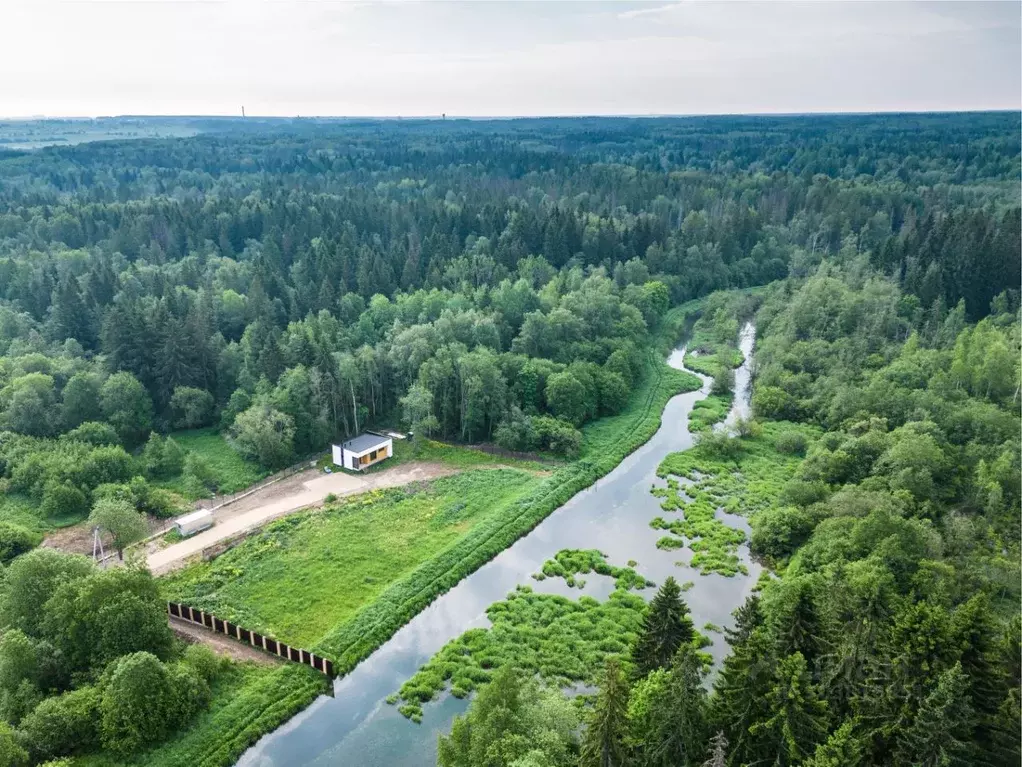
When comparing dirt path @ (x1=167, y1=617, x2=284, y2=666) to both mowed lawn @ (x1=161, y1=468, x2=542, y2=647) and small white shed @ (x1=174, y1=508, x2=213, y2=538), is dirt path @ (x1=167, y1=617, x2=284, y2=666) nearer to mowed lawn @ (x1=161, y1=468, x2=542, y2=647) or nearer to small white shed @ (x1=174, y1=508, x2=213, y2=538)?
mowed lawn @ (x1=161, y1=468, x2=542, y2=647)

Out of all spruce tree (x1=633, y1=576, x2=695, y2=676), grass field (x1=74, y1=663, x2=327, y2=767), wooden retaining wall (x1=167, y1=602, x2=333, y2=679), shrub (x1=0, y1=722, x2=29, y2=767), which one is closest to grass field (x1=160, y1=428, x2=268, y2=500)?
wooden retaining wall (x1=167, y1=602, x2=333, y2=679)

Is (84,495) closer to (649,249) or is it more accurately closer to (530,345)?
(530,345)

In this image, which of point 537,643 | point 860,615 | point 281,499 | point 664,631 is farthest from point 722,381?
point 664,631

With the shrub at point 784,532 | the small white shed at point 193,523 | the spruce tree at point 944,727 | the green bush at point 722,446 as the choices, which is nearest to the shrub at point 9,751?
the small white shed at point 193,523

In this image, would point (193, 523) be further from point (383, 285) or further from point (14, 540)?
point (383, 285)

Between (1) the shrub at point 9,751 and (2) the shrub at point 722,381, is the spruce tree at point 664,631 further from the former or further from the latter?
(2) the shrub at point 722,381

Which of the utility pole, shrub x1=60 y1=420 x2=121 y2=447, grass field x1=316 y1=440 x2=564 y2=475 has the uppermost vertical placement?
shrub x1=60 y1=420 x2=121 y2=447
